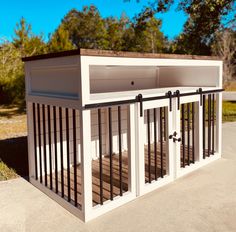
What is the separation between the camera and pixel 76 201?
159 inches

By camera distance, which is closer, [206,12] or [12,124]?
[206,12]

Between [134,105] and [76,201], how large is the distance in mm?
1637

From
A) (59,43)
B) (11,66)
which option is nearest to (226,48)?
(59,43)

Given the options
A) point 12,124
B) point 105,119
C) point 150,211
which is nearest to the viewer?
point 150,211

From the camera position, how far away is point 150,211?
4.06 metres

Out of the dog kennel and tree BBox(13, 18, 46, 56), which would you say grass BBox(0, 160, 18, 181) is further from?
tree BBox(13, 18, 46, 56)

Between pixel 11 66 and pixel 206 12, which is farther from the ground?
pixel 206 12

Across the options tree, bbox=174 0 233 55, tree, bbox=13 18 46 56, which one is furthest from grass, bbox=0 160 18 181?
tree, bbox=13 18 46 56

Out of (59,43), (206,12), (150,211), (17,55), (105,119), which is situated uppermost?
(59,43)

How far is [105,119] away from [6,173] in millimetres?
2396

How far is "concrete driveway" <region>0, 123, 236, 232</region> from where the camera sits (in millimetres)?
3658

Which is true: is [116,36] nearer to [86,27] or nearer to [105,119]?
[86,27]

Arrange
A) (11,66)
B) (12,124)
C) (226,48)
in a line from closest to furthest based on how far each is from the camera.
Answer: (12,124) → (11,66) → (226,48)

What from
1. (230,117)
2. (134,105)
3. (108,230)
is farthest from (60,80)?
(230,117)
